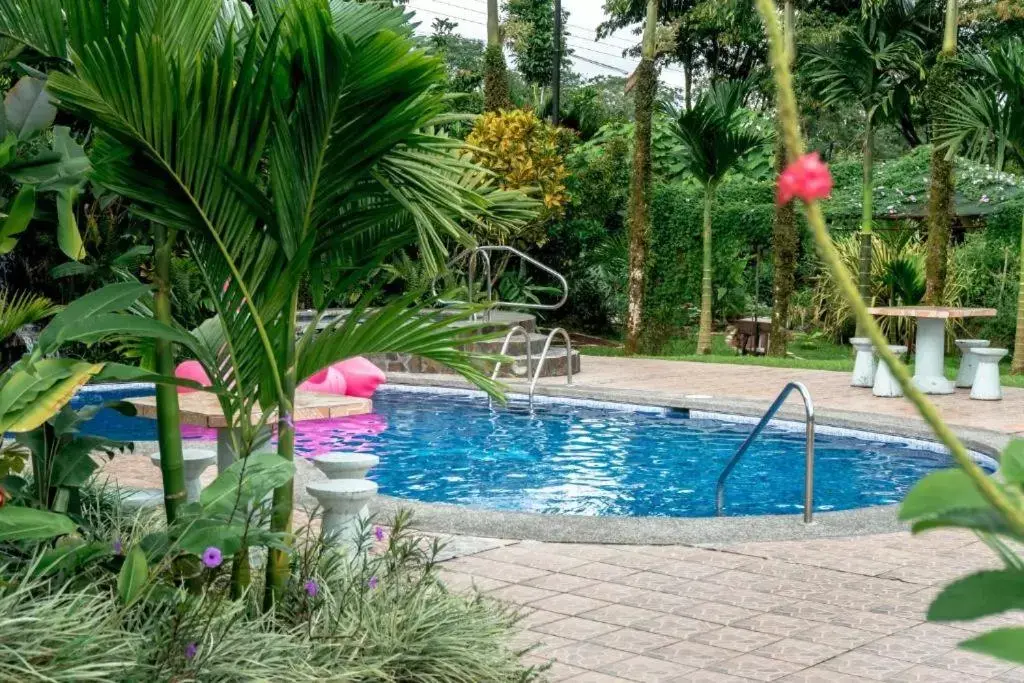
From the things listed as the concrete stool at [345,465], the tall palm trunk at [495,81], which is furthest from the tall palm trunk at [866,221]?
the concrete stool at [345,465]

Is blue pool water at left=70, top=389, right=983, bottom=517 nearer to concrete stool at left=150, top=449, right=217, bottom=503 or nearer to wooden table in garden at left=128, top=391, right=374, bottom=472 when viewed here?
wooden table in garden at left=128, top=391, right=374, bottom=472

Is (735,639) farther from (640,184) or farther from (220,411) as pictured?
(640,184)

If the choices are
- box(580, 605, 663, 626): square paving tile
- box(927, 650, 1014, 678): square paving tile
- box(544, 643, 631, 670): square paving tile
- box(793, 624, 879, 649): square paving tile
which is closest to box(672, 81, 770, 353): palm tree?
box(580, 605, 663, 626): square paving tile

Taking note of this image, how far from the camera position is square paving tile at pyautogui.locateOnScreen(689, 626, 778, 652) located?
4344 mm

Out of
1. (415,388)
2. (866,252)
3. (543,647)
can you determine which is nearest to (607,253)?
(866,252)

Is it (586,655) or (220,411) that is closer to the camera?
(586,655)

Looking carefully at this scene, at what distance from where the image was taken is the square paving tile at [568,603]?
15.7 feet

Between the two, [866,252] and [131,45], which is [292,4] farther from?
[866,252]

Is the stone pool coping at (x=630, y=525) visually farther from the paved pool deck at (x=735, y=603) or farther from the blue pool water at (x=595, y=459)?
the blue pool water at (x=595, y=459)

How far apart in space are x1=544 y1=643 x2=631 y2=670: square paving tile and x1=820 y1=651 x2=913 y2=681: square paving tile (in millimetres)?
688

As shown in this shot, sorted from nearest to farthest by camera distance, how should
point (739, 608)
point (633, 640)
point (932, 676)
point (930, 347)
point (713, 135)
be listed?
point (932, 676), point (633, 640), point (739, 608), point (930, 347), point (713, 135)

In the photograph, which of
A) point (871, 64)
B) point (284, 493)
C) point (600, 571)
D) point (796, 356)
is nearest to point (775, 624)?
point (600, 571)

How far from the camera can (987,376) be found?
1204 cm

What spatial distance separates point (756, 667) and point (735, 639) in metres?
0.31
